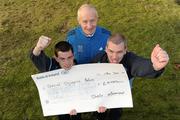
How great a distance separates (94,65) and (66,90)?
1.09 feet

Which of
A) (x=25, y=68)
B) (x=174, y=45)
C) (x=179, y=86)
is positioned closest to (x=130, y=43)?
(x=174, y=45)

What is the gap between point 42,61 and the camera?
388 cm

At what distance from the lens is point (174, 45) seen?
5980mm

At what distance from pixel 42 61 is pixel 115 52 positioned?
0.64 metres

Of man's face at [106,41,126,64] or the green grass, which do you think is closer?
man's face at [106,41,126,64]

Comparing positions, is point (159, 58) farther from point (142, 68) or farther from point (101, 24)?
point (101, 24)

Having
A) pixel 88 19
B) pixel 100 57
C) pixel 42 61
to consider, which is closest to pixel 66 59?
pixel 42 61

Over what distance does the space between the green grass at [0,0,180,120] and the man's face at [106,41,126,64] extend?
117 centimetres

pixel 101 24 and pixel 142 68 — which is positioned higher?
pixel 101 24

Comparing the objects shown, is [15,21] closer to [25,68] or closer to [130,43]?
[25,68]

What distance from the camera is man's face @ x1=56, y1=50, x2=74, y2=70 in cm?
384

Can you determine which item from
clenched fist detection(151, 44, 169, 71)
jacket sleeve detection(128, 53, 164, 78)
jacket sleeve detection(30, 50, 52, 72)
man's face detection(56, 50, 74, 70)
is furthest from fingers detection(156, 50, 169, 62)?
jacket sleeve detection(30, 50, 52, 72)

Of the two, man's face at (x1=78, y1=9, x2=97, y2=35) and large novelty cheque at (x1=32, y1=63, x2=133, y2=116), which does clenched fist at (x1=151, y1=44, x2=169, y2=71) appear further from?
man's face at (x1=78, y1=9, x2=97, y2=35)

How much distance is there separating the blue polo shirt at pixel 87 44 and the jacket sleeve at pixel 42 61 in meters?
0.39
